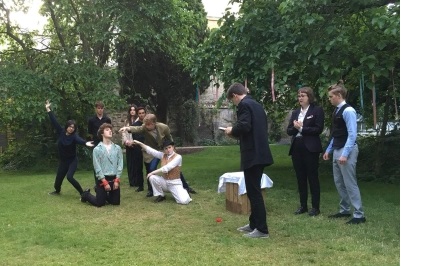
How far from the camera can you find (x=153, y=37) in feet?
43.0

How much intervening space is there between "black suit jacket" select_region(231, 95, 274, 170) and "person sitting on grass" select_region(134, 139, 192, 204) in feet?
8.12

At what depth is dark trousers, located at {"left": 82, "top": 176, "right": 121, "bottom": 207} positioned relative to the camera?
724 cm

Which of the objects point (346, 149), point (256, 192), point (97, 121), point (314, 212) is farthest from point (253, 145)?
point (97, 121)

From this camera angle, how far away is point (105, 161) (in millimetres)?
7352

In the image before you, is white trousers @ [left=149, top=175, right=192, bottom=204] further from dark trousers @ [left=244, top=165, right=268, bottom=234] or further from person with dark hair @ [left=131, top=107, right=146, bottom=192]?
dark trousers @ [left=244, top=165, right=268, bottom=234]

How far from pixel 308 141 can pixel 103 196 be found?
3278 mm

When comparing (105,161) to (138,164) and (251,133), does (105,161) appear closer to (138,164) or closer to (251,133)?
(138,164)

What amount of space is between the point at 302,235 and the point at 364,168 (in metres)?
6.88

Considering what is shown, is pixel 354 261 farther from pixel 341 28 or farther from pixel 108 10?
pixel 108 10

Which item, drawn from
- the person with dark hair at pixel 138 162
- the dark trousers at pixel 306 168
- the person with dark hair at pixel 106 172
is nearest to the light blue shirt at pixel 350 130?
the dark trousers at pixel 306 168

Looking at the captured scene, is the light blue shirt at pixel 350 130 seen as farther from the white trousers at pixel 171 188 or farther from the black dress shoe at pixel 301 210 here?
the white trousers at pixel 171 188

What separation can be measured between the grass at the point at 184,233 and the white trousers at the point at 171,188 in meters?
0.16

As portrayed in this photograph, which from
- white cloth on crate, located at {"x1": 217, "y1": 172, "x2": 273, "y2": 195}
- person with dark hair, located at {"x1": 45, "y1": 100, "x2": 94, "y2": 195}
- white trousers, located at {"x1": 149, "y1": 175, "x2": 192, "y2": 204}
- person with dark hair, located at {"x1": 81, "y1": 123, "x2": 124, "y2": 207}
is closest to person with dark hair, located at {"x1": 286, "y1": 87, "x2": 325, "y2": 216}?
white cloth on crate, located at {"x1": 217, "y1": 172, "x2": 273, "y2": 195}

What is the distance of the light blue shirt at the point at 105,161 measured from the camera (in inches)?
288
